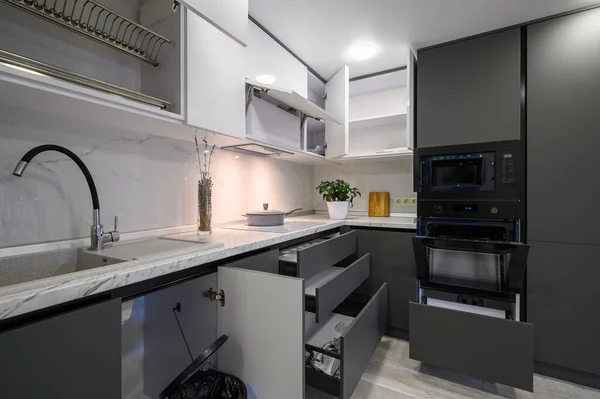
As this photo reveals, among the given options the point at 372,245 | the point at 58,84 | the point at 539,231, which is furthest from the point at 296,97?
the point at 539,231

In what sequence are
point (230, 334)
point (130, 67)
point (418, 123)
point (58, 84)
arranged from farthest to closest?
point (418, 123), point (130, 67), point (230, 334), point (58, 84)

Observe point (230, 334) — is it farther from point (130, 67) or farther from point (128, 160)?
point (130, 67)

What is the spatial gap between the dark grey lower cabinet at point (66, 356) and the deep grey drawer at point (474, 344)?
1.45 metres

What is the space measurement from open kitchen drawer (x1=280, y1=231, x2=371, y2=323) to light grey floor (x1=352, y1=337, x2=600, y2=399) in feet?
1.67

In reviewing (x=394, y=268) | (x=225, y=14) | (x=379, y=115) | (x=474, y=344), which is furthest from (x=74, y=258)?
(x=379, y=115)

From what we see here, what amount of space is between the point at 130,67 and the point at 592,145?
238cm

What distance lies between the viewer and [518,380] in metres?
1.28

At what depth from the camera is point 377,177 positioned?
2488mm

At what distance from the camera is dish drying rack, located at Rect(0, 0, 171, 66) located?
2.85 feet

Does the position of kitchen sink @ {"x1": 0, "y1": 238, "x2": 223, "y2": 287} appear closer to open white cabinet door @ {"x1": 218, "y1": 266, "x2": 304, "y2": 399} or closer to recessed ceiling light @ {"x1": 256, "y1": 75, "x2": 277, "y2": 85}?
open white cabinet door @ {"x1": 218, "y1": 266, "x2": 304, "y2": 399}

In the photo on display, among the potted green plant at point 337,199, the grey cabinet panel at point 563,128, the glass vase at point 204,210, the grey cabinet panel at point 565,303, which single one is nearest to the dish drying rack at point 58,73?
the glass vase at point 204,210

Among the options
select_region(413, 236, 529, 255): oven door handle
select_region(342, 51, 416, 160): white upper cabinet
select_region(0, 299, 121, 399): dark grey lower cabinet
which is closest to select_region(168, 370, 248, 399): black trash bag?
select_region(0, 299, 121, 399): dark grey lower cabinet

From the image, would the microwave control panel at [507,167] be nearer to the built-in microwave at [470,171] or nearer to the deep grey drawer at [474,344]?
the built-in microwave at [470,171]

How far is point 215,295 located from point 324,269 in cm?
66
